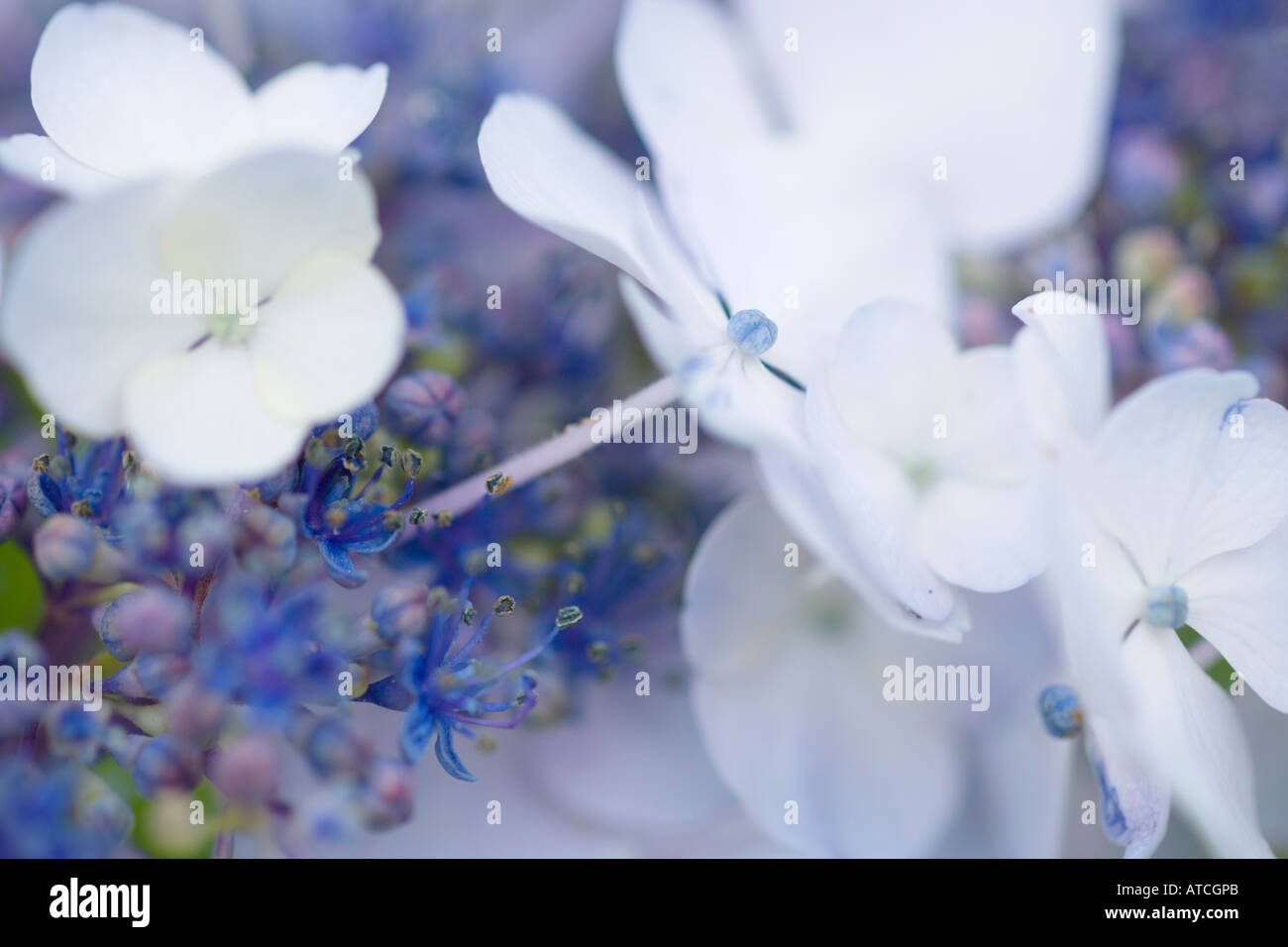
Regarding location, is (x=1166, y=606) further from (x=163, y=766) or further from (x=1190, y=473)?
(x=163, y=766)

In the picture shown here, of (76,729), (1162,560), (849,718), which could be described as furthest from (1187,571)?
(76,729)

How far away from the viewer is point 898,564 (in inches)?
23.5

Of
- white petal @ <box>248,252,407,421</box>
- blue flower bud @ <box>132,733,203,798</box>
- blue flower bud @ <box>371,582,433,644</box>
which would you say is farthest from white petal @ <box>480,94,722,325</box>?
blue flower bud @ <box>132,733,203,798</box>

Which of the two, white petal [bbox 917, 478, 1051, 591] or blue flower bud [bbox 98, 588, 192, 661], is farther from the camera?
white petal [bbox 917, 478, 1051, 591]

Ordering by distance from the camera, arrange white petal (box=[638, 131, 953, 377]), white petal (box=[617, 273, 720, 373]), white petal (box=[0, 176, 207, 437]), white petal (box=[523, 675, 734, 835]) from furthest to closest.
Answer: white petal (box=[523, 675, 734, 835]) < white petal (box=[638, 131, 953, 377]) < white petal (box=[617, 273, 720, 373]) < white petal (box=[0, 176, 207, 437])

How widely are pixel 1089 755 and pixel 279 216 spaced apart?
0.52 m

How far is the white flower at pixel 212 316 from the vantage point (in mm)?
487

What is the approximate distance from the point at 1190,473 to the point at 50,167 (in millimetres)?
621

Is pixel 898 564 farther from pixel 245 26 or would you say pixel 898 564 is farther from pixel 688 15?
pixel 245 26

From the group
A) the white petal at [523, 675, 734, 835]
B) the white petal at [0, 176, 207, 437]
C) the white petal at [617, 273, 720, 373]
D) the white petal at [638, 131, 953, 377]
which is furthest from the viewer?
the white petal at [523, 675, 734, 835]

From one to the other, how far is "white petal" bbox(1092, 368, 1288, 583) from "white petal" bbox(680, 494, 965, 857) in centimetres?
23

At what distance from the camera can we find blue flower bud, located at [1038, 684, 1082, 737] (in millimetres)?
626

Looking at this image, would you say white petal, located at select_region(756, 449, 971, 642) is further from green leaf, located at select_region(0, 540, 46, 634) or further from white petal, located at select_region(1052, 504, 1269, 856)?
green leaf, located at select_region(0, 540, 46, 634)

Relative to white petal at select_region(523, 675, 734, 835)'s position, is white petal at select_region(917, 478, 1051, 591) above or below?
above
